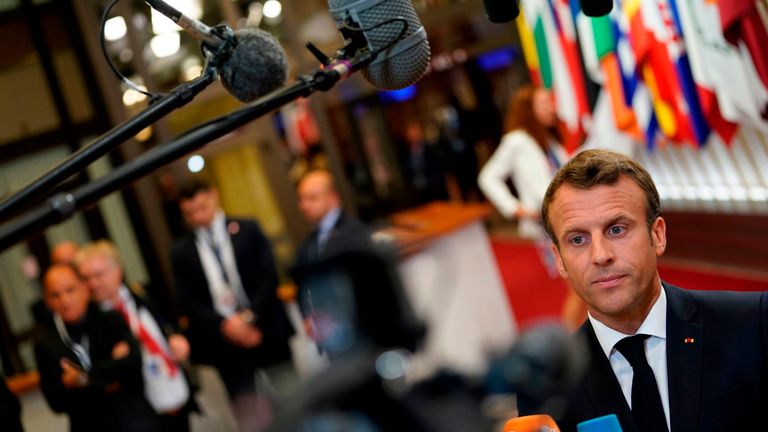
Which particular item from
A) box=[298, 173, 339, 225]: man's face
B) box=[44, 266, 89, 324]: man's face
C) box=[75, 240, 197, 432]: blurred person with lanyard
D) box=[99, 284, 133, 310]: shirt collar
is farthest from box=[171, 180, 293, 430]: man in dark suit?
box=[44, 266, 89, 324]: man's face

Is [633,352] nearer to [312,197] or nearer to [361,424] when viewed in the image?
[361,424]

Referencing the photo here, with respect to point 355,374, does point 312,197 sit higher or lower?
higher

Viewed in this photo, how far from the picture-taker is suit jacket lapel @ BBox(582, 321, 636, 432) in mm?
1472

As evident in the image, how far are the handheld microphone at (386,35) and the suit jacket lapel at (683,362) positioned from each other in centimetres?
59

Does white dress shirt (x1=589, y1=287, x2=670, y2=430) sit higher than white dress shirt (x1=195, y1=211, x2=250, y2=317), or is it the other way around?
white dress shirt (x1=195, y1=211, x2=250, y2=317)

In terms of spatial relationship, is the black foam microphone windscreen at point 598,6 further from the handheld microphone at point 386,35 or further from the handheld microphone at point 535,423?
the handheld microphone at point 535,423

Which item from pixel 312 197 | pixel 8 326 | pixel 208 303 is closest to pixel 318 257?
pixel 312 197

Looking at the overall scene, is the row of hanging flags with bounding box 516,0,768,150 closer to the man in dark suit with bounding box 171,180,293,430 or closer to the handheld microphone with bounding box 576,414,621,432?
the man in dark suit with bounding box 171,180,293,430

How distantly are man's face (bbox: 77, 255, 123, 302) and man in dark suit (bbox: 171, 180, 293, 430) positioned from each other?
51 centimetres

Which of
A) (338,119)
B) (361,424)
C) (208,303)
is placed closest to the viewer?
(361,424)

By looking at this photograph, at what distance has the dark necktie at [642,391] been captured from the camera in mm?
1457

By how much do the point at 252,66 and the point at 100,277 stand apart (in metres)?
3.00

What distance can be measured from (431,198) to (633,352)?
10.6m

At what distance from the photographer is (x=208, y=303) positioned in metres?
4.79
